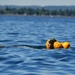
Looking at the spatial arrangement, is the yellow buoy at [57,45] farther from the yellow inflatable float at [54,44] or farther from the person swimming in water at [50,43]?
the person swimming in water at [50,43]

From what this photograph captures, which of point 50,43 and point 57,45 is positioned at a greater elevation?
point 50,43

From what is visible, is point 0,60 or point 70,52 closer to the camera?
point 0,60

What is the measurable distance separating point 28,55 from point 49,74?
5.67 m

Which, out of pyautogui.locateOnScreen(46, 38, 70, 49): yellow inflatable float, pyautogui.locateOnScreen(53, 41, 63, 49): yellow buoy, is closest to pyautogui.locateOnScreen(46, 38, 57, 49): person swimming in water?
pyautogui.locateOnScreen(46, 38, 70, 49): yellow inflatable float

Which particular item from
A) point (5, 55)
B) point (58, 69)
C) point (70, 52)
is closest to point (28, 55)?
point (5, 55)

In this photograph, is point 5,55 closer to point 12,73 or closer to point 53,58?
point 53,58

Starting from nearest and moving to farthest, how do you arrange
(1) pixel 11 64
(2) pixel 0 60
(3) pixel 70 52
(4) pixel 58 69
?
(4) pixel 58 69 < (1) pixel 11 64 < (2) pixel 0 60 < (3) pixel 70 52

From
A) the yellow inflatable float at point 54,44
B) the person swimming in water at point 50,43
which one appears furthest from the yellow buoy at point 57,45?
the person swimming in water at point 50,43

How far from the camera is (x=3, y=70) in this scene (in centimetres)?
1555

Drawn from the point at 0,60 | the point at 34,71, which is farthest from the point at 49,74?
the point at 0,60

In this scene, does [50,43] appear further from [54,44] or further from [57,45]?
[57,45]

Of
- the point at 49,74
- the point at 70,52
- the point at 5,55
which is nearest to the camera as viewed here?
the point at 49,74

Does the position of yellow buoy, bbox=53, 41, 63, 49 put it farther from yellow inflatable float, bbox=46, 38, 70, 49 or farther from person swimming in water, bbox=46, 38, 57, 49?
person swimming in water, bbox=46, 38, 57, 49

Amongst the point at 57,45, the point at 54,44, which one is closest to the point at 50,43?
the point at 54,44
